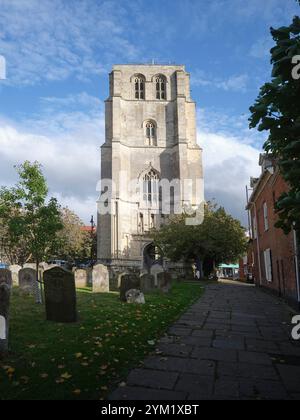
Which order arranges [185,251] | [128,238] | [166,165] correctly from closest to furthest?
[185,251]
[128,238]
[166,165]

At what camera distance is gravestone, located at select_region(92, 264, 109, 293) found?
1688 cm

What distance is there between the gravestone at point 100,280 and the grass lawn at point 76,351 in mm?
6275

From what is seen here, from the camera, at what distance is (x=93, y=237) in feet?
163

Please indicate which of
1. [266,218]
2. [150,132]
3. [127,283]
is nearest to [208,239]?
[266,218]

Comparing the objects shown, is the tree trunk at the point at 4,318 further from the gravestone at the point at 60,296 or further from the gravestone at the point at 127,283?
the gravestone at the point at 127,283

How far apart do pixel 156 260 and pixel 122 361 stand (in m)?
40.1

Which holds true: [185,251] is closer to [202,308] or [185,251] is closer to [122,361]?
[202,308]

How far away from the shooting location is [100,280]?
55.6 feet

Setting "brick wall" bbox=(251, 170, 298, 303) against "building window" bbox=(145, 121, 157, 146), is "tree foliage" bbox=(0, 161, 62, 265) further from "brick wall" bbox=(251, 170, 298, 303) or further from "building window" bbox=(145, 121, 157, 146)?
"building window" bbox=(145, 121, 157, 146)

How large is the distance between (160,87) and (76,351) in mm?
49130

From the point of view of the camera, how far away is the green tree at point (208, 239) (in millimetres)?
31844

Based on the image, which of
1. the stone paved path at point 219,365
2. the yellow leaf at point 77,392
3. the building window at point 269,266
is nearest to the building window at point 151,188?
the building window at point 269,266

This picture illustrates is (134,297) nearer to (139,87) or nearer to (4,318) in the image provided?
(4,318)

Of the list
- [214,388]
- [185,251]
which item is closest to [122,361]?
[214,388]
